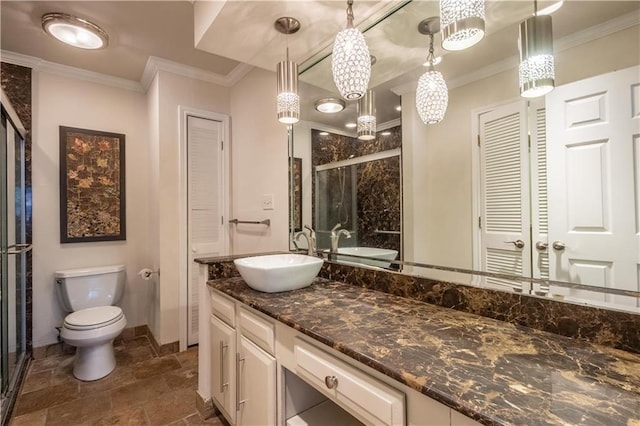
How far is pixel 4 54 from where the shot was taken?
7.66 ft

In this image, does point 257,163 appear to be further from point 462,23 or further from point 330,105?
point 462,23

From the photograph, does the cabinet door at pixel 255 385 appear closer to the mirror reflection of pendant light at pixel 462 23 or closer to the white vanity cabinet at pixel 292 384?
the white vanity cabinet at pixel 292 384

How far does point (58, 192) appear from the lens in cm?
259

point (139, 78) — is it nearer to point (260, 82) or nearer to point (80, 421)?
point (260, 82)

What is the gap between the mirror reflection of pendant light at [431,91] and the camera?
4.24ft

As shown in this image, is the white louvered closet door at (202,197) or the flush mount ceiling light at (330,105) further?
the white louvered closet door at (202,197)

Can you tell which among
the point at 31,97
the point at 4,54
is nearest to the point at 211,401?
the point at 31,97

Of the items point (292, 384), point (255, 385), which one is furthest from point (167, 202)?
point (292, 384)

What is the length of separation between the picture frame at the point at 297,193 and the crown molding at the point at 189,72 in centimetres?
110

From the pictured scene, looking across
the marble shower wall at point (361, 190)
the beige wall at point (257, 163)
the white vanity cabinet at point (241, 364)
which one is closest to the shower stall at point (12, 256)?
the white vanity cabinet at point (241, 364)

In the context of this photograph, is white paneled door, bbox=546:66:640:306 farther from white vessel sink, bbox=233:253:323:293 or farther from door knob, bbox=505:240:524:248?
white vessel sink, bbox=233:253:323:293

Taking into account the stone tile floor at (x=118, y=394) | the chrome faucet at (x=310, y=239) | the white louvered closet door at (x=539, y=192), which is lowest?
the stone tile floor at (x=118, y=394)

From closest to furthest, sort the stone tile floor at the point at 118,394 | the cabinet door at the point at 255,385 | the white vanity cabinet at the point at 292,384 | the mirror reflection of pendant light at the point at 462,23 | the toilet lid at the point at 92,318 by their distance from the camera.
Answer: the white vanity cabinet at the point at 292,384 → the mirror reflection of pendant light at the point at 462,23 → the cabinet door at the point at 255,385 → the stone tile floor at the point at 118,394 → the toilet lid at the point at 92,318

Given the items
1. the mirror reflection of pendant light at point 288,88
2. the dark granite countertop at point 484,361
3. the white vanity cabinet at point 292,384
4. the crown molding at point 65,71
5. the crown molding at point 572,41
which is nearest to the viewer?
the dark granite countertop at point 484,361
